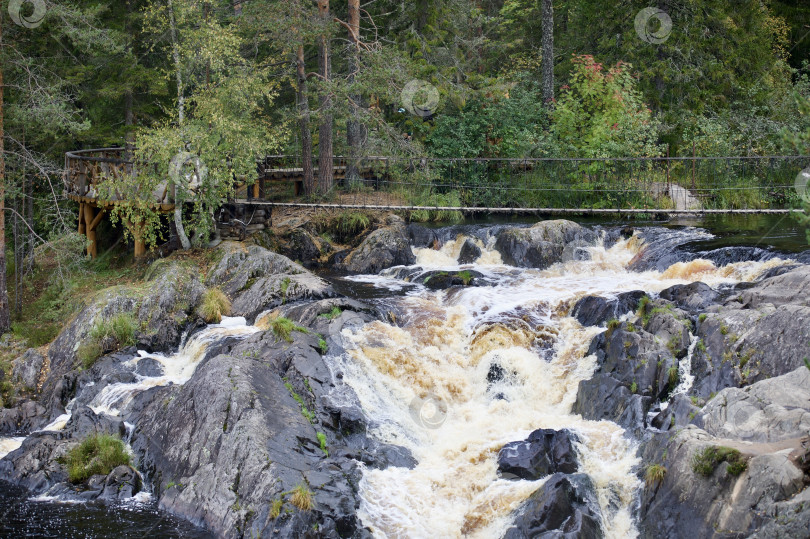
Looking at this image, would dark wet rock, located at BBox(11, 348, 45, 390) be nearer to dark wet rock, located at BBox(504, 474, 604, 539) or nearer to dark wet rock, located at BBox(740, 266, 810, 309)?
dark wet rock, located at BBox(504, 474, 604, 539)

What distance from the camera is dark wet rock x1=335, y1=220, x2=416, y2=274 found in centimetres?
1906

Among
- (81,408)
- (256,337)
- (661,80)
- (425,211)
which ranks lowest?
(81,408)

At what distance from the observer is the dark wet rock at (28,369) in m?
13.9

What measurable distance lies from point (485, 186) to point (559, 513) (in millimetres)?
15393

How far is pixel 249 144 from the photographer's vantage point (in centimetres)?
1708

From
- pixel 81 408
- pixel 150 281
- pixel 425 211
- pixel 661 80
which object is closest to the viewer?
pixel 81 408

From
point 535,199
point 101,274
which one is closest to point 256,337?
point 101,274

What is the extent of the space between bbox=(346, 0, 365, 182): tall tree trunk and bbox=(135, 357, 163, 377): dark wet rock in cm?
912

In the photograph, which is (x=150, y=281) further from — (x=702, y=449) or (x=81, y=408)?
(x=702, y=449)

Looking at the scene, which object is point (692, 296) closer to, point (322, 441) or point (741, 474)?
point (741, 474)

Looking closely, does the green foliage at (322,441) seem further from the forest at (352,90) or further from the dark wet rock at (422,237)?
the dark wet rock at (422,237)

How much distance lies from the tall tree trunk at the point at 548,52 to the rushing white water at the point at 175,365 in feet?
50.0

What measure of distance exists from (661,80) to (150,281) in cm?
1866

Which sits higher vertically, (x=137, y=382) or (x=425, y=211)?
(x=425, y=211)
